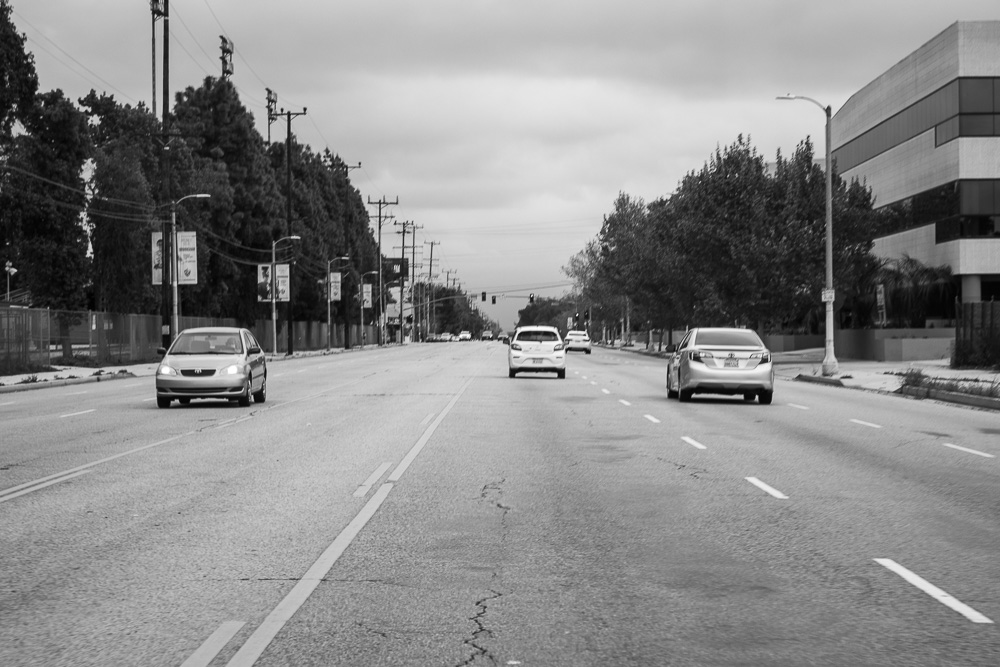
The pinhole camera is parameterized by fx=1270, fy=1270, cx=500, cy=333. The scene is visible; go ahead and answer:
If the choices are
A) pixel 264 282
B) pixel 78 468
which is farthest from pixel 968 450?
pixel 264 282

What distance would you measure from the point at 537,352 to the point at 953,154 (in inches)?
1074

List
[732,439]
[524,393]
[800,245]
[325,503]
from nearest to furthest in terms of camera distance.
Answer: [325,503] → [732,439] → [524,393] → [800,245]

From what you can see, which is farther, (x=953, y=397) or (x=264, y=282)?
(x=264, y=282)

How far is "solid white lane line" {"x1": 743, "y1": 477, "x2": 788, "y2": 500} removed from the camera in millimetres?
12289

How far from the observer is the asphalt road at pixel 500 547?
6.60 m

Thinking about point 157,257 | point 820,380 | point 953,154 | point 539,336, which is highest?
point 953,154

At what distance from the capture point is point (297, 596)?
301 inches

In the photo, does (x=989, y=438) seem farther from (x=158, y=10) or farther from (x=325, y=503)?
(x=158, y=10)

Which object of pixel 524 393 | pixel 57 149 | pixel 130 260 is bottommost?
pixel 524 393

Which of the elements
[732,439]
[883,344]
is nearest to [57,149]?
[883,344]

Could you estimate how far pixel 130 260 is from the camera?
65250 millimetres

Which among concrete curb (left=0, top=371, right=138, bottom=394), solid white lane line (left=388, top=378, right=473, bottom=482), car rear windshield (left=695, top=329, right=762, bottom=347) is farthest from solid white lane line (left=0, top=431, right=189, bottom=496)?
concrete curb (left=0, top=371, right=138, bottom=394)

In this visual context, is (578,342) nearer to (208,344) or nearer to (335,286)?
(335,286)

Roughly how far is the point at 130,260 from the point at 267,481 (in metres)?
54.6
